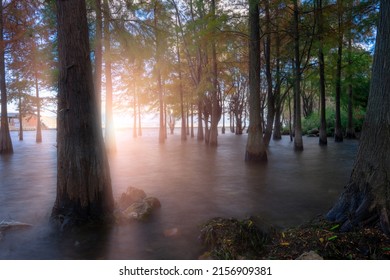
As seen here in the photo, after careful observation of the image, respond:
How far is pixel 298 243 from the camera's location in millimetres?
4211

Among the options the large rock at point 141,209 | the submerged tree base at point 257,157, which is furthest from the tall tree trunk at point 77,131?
the submerged tree base at point 257,157

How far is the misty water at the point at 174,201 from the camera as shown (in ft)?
16.1

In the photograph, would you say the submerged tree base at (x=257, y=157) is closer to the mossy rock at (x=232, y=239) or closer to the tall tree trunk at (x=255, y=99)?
the tall tree trunk at (x=255, y=99)

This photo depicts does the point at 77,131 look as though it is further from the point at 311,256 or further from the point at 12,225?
the point at 311,256

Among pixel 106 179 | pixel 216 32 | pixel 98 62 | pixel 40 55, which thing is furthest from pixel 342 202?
pixel 40 55

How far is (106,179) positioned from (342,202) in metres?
4.33

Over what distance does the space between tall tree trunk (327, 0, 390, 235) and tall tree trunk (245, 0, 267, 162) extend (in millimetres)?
9642

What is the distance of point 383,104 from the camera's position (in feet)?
14.4

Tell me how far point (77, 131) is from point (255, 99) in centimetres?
1071

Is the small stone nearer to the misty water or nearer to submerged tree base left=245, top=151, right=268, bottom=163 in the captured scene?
the misty water

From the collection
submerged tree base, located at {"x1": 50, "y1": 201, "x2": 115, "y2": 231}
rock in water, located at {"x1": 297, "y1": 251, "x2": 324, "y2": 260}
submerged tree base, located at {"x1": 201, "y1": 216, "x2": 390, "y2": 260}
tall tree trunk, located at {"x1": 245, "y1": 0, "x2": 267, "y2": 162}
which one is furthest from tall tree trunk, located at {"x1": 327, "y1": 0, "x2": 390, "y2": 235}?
tall tree trunk, located at {"x1": 245, "y1": 0, "x2": 267, "y2": 162}

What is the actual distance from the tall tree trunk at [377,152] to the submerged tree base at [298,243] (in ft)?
0.72

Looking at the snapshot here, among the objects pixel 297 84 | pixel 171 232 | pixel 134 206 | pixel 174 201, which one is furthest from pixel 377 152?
pixel 297 84
